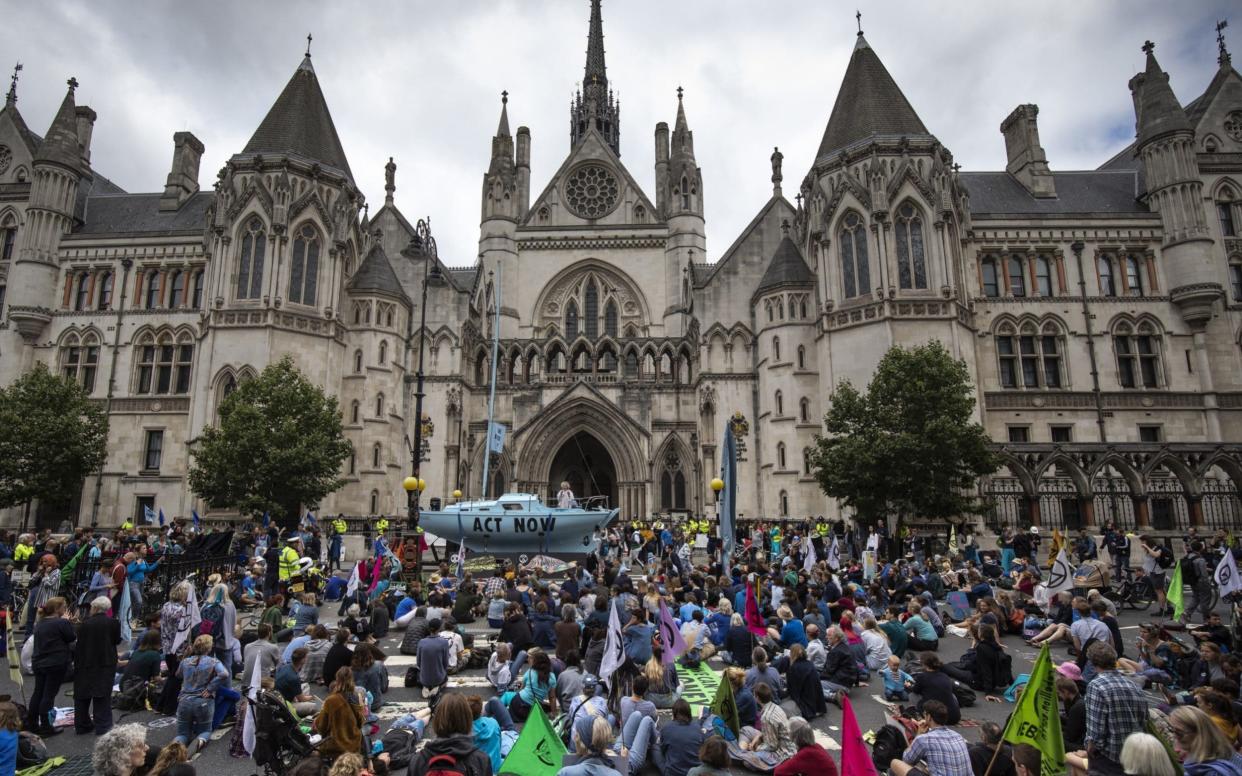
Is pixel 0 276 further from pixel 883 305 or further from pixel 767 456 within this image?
pixel 883 305

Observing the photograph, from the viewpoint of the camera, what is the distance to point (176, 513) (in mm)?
34250

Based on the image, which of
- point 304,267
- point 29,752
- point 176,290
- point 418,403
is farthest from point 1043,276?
point 176,290

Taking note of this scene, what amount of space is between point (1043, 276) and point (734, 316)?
15.7 metres

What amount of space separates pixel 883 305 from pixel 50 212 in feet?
140

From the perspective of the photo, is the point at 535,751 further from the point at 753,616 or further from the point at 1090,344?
the point at 1090,344

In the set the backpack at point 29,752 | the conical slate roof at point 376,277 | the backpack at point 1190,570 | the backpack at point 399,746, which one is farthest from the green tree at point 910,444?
the conical slate roof at point 376,277

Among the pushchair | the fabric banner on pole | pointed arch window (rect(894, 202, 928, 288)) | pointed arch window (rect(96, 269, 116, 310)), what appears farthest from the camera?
pointed arch window (rect(96, 269, 116, 310))

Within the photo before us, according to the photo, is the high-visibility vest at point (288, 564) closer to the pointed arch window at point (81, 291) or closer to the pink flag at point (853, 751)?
the pink flag at point (853, 751)

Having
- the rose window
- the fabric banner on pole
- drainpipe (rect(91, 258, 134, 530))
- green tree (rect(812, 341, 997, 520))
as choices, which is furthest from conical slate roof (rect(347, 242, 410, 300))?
the fabric banner on pole

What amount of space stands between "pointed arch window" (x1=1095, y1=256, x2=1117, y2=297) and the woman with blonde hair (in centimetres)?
3611

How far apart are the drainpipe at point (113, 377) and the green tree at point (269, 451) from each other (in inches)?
429

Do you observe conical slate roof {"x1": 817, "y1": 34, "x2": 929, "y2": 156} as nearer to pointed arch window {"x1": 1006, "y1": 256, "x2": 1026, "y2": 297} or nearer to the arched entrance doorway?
pointed arch window {"x1": 1006, "y1": 256, "x2": 1026, "y2": 297}

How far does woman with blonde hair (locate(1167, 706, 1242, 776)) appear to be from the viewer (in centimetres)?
559

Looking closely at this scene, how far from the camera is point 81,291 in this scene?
37.8 metres
